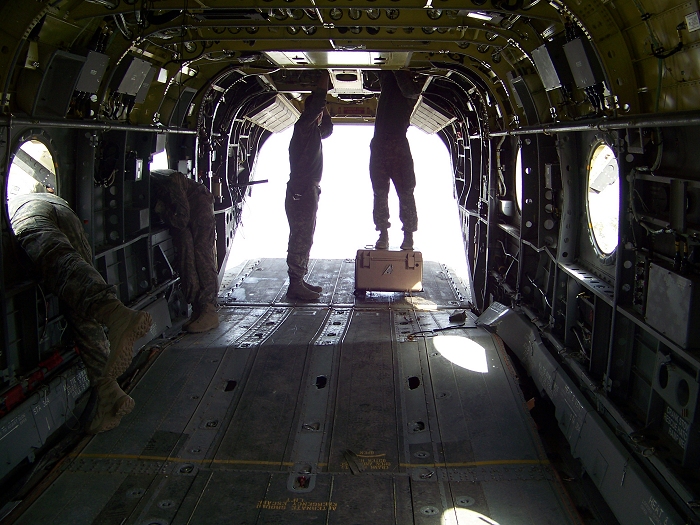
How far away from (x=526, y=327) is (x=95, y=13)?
497cm

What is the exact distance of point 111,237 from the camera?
6355 mm

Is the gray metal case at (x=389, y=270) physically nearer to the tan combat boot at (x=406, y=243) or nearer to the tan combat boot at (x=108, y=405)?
the tan combat boot at (x=406, y=243)

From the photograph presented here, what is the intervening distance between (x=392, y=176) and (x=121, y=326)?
583cm

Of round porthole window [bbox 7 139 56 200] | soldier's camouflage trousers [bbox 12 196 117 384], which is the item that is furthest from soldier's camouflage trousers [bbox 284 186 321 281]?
soldier's camouflage trousers [bbox 12 196 117 384]

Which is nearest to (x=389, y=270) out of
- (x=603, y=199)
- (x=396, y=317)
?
(x=396, y=317)

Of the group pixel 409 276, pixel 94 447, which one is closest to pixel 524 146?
pixel 409 276

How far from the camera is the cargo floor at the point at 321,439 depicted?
3996 millimetres

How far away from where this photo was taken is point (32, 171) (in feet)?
17.5

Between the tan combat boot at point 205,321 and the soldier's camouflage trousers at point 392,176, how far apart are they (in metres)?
3.15

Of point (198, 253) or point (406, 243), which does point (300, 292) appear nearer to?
point (406, 243)

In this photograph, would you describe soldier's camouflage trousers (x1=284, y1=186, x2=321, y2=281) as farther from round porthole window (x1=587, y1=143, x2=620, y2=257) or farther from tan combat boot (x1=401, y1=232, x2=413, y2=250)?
round porthole window (x1=587, y1=143, x2=620, y2=257)

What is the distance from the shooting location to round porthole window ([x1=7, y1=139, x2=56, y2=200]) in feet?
17.2

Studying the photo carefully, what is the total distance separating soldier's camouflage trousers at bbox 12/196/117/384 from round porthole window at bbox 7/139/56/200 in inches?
25.3

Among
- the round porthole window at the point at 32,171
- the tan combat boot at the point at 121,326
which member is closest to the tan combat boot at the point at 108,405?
the tan combat boot at the point at 121,326
